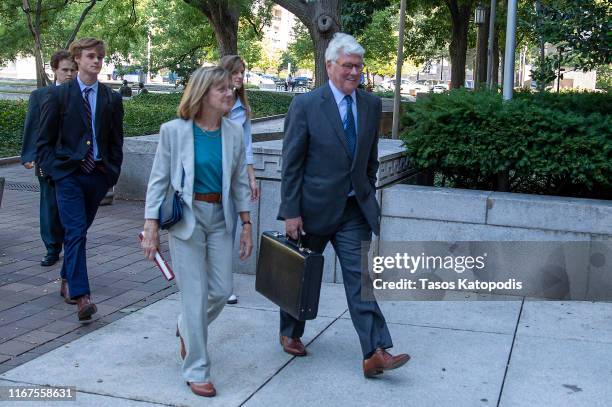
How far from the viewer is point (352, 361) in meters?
5.01

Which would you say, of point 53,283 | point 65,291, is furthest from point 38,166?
point 65,291

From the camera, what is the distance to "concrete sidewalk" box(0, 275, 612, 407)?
443 cm

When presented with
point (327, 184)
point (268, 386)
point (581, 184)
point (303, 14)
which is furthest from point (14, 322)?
point (303, 14)

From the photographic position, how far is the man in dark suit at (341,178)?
4.60 m

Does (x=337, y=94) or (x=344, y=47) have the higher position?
(x=344, y=47)

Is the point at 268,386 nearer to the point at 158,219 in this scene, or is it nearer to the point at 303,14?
the point at 158,219

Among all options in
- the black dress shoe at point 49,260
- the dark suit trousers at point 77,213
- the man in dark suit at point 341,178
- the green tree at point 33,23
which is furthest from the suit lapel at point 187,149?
the green tree at point 33,23

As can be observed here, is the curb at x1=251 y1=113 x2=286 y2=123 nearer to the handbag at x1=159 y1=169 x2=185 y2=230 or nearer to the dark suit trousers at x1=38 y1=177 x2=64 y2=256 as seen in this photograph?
the dark suit trousers at x1=38 y1=177 x2=64 y2=256

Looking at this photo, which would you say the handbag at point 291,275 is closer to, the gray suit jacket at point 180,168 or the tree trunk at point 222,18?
the gray suit jacket at point 180,168

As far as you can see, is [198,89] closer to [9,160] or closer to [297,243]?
[297,243]

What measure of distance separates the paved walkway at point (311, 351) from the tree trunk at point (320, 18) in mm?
7238

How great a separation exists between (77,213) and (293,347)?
5.92 ft

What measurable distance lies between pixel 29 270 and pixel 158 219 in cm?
327

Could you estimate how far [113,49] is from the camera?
28203 millimetres
